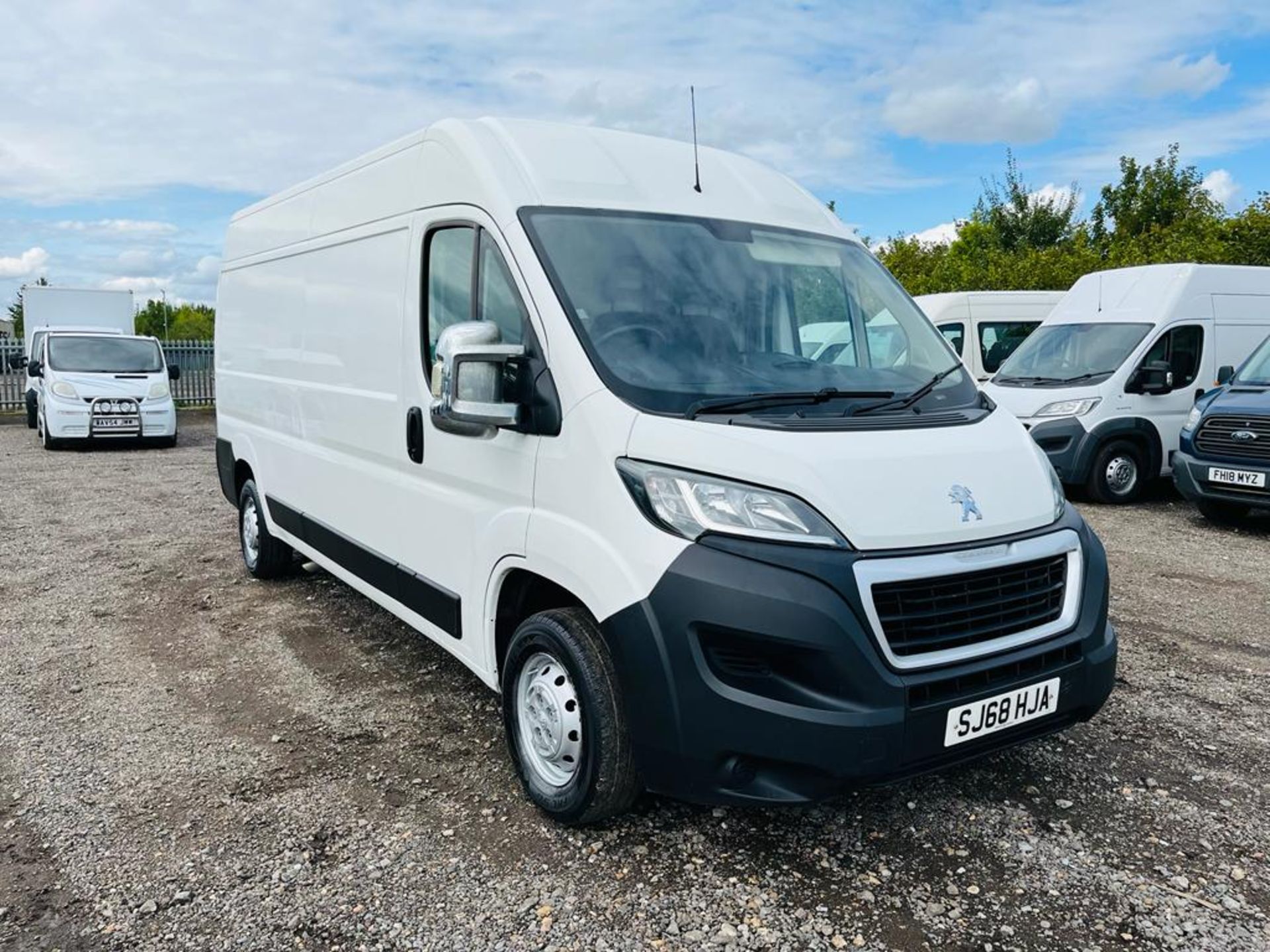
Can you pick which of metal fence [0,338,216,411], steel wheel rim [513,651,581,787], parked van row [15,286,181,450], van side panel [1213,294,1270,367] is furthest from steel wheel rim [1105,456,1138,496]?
metal fence [0,338,216,411]

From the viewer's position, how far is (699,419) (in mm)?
2955

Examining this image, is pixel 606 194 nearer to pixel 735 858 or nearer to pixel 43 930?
pixel 735 858

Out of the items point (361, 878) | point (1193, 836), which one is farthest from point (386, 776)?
point (1193, 836)

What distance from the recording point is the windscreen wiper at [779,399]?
9.93 feet

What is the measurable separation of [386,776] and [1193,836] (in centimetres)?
284

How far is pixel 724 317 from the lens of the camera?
343 centimetres

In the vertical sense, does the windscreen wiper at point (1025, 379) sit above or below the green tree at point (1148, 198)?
below

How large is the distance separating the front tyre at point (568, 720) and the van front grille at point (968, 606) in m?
0.85

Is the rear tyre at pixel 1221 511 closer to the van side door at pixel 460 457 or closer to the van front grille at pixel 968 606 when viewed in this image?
the van front grille at pixel 968 606

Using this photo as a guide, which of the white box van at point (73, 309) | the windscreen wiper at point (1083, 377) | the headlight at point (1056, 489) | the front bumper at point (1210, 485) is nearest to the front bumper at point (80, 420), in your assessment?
the white box van at point (73, 309)

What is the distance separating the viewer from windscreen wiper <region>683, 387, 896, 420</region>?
3.03 m

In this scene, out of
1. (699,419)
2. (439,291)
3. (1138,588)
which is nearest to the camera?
(699,419)

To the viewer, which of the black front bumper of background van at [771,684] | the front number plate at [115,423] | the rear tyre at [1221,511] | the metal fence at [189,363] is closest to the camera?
the black front bumper of background van at [771,684]

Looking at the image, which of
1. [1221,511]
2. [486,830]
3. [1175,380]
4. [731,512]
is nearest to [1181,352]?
[1175,380]
